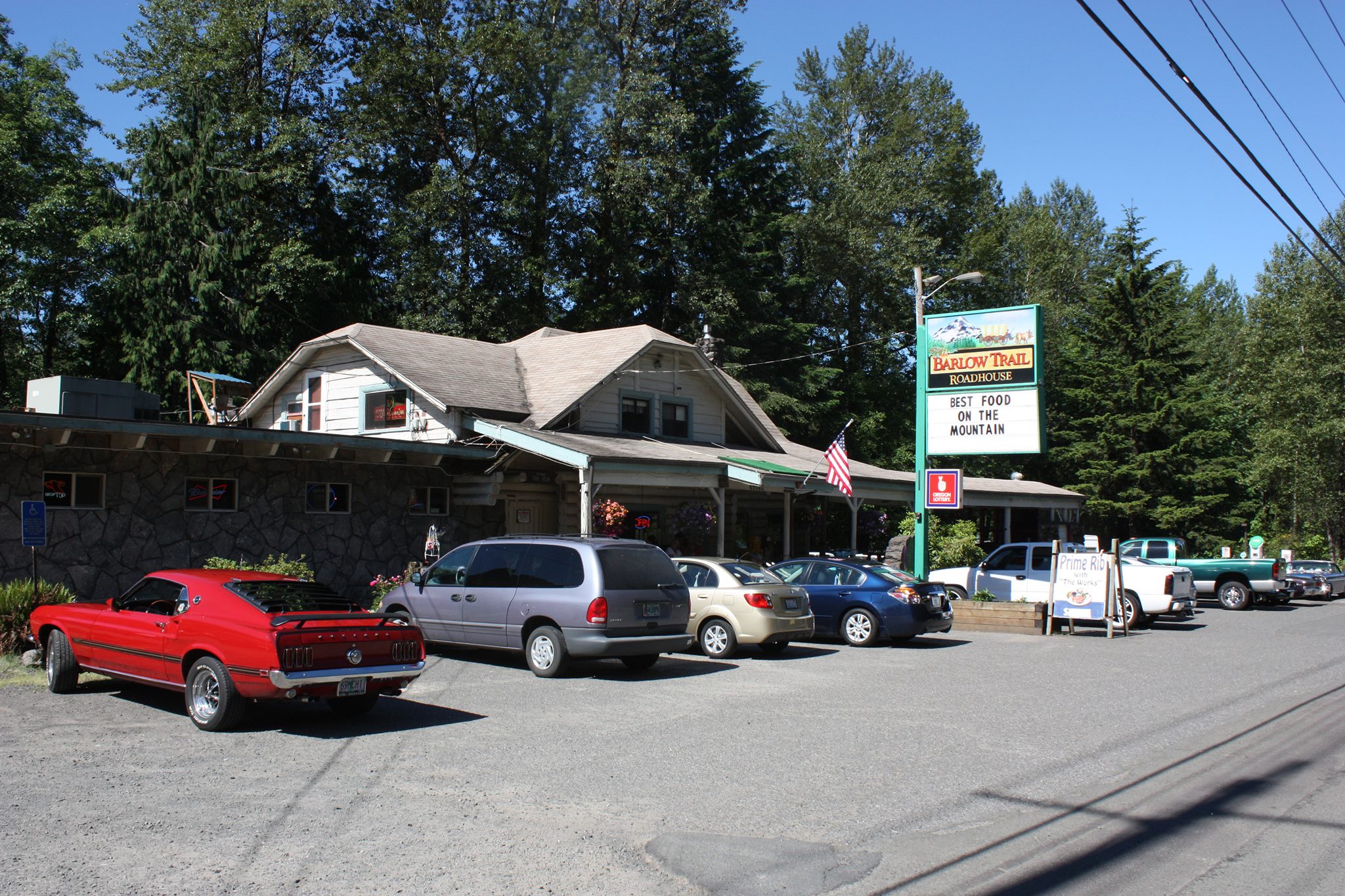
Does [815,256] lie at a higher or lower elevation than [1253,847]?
higher

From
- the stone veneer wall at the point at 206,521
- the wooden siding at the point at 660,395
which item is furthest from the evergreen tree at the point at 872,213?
the stone veneer wall at the point at 206,521

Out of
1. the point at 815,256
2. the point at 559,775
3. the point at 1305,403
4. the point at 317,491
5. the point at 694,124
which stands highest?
the point at 694,124

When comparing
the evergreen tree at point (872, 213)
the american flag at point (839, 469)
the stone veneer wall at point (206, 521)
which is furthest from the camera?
the evergreen tree at point (872, 213)

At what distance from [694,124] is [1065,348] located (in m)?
21.8

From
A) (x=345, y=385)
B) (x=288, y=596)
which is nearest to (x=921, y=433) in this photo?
(x=345, y=385)

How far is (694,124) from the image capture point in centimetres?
4447

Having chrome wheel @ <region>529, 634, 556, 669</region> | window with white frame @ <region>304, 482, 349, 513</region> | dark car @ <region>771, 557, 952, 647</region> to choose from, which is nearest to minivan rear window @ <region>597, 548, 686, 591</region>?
chrome wheel @ <region>529, 634, 556, 669</region>

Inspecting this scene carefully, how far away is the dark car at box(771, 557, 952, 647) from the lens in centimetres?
1741

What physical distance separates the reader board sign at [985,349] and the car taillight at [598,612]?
38.5 feet

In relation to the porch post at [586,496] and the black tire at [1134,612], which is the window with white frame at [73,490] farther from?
the black tire at [1134,612]

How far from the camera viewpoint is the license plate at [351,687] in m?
9.52

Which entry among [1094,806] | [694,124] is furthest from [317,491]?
[694,124]

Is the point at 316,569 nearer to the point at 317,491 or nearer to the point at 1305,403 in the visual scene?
the point at 317,491

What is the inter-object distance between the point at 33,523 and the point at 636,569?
8781 millimetres
